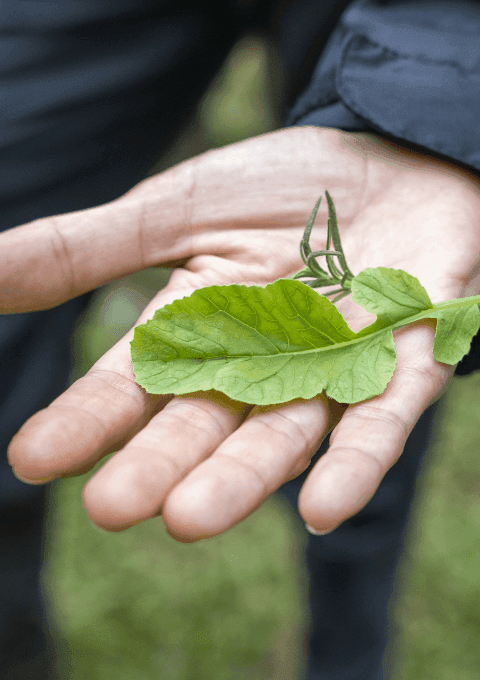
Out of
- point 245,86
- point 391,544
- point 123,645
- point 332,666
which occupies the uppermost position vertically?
point 245,86

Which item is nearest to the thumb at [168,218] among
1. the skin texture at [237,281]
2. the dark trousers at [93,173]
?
the skin texture at [237,281]

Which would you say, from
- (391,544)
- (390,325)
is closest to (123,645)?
(391,544)

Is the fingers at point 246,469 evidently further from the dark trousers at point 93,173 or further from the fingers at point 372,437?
the dark trousers at point 93,173

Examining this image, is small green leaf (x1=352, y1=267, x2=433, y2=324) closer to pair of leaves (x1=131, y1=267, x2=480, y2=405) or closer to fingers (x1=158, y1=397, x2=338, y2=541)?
pair of leaves (x1=131, y1=267, x2=480, y2=405)

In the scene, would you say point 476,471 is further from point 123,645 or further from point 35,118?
point 35,118

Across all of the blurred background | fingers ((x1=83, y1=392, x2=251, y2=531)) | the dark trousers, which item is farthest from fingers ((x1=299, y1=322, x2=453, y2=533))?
the blurred background
